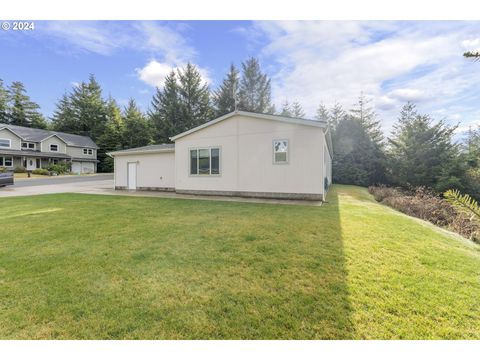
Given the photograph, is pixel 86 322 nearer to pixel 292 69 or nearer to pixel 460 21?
pixel 460 21

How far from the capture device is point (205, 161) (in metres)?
11.9

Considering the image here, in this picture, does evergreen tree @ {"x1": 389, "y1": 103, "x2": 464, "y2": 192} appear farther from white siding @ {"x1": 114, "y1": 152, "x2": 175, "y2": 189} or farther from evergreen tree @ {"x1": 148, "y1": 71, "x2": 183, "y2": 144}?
evergreen tree @ {"x1": 148, "y1": 71, "x2": 183, "y2": 144}

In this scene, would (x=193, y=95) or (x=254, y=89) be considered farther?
(x=193, y=95)

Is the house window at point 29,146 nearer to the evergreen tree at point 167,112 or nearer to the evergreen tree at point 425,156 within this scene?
the evergreen tree at point 167,112

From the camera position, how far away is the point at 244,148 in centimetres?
1079

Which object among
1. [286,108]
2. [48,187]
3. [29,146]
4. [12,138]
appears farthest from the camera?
→ [286,108]

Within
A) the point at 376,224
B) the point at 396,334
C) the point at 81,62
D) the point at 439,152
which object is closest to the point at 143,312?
the point at 396,334

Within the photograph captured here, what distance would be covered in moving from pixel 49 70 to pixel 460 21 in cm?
1185

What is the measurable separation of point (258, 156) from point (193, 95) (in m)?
26.1

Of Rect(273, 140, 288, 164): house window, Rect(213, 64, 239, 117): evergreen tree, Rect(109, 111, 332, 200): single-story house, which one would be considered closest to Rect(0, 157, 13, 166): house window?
Rect(213, 64, 239, 117): evergreen tree

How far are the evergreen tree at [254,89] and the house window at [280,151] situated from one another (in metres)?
23.0

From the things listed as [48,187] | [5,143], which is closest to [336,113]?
[48,187]

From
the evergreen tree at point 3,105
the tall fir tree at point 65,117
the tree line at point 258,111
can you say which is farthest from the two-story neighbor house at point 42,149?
the evergreen tree at point 3,105

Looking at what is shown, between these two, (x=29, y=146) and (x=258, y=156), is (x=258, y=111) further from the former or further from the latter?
(x=29, y=146)
